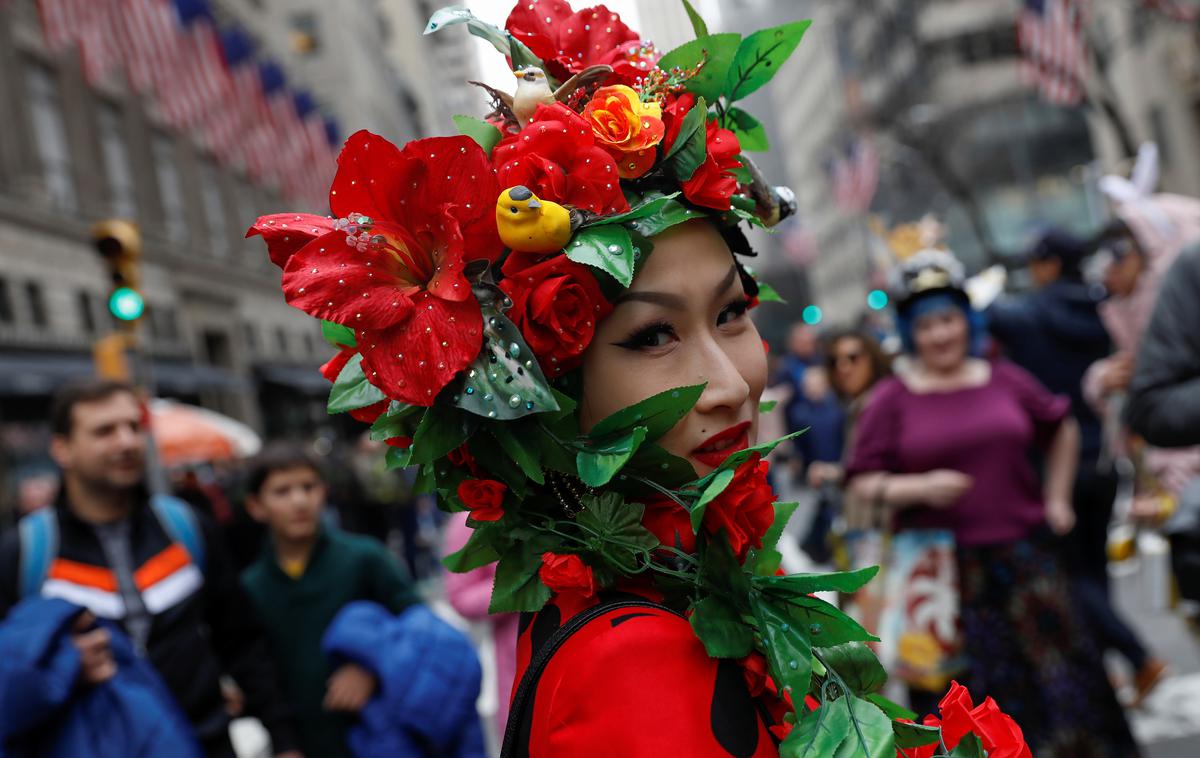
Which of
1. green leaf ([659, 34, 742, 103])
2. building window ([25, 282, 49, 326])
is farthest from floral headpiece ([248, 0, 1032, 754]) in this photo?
building window ([25, 282, 49, 326])

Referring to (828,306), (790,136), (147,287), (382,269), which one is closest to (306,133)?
(147,287)

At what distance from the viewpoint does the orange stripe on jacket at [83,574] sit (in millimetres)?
3420

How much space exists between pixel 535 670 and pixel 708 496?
32cm

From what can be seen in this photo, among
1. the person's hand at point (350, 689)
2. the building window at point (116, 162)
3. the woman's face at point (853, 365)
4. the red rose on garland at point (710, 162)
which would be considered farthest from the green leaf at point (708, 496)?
the building window at point (116, 162)

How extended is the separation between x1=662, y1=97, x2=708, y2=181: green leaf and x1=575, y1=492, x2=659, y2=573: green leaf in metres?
0.50

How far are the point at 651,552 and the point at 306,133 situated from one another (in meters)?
16.2

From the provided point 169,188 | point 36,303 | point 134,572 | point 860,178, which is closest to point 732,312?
point 134,572

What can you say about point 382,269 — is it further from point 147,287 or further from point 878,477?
point 147,287

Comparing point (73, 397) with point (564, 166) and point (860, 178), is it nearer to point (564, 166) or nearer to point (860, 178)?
point (564, 166)

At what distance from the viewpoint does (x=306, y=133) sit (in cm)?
1669

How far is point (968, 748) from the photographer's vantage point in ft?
5.00

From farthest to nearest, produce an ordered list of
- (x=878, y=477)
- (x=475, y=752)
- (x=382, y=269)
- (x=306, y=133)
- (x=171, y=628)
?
(x=306, y=133) → (x=878, y=477) → (x=475, y=752) → (x=171, y=628) → (x=382, y=269)

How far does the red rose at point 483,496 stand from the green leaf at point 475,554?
96 mm

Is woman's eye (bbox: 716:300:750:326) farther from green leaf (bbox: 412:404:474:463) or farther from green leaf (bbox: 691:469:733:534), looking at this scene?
green leaf (bbox: 412:404:474:463)
